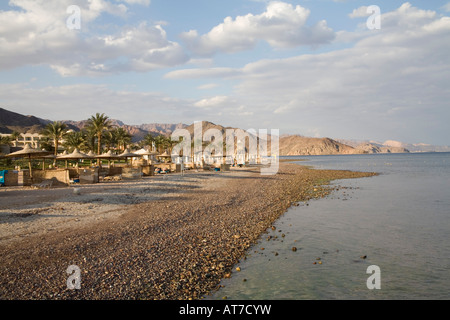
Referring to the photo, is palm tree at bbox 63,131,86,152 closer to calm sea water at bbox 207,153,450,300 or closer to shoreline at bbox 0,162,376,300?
shoreline at bbox 0,162,376,300

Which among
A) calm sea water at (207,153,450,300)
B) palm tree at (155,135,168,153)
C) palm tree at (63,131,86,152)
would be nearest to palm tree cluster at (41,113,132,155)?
palm tree at (63,131,86,152)

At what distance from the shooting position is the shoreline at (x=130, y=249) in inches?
253

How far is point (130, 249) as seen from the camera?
8734 mm

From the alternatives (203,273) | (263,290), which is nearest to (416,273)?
(263,290)

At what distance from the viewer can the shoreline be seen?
6.43 metres

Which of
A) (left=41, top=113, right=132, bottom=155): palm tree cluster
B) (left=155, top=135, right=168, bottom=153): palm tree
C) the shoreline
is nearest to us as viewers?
the shoreline

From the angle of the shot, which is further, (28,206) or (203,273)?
(28,206)

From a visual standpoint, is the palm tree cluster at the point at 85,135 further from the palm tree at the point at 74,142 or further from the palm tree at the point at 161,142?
the palm tree at the point at 161,142

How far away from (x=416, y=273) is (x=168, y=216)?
30.4 feet

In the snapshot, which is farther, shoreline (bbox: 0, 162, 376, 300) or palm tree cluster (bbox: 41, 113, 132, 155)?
palm tree cluster (bbox: 41, 113, 132, 155)

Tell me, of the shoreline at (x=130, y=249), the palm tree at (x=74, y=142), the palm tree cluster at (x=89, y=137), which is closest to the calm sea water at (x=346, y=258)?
the shoreline at (x=130, y=249)

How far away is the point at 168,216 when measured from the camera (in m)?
13.2
